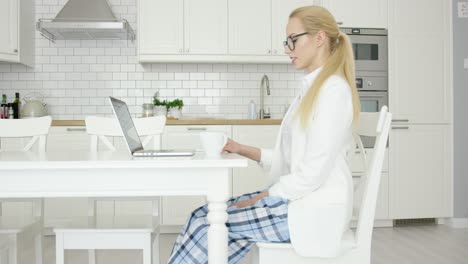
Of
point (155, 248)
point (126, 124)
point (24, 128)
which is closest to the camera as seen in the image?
point (126, 124)

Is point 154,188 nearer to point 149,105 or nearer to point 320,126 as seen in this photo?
point 320,126

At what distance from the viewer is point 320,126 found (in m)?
1.59

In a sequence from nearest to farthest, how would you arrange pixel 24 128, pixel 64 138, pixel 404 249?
pixel 24 128 → pixel 404 249 → pixel 64 138

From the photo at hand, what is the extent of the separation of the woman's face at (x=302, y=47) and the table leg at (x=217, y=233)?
2.01ft

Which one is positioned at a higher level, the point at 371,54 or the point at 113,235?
the point at 371,54

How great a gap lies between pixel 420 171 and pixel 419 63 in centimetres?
94

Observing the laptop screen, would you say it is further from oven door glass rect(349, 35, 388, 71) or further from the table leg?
oven door glass rect(349, 35, 388, 71)

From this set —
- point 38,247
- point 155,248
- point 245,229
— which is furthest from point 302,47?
point 38,247

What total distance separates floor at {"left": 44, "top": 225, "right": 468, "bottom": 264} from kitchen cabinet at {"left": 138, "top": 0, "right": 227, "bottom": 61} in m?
1.62

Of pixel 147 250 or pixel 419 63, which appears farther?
pixel 419 63

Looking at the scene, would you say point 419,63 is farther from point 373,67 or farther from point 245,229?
point 245,229

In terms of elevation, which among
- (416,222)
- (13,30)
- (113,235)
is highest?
(13,30)

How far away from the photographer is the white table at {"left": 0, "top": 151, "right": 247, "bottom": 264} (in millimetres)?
1530

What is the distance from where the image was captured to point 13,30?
14.6 feet
